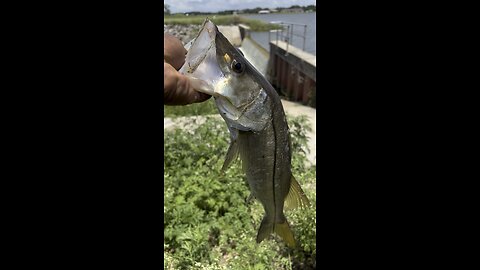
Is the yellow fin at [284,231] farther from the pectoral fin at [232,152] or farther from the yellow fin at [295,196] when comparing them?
the pectoral fin at [232,152]

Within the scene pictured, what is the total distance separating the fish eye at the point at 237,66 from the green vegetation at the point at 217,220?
6.58ft

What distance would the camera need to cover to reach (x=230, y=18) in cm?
3475

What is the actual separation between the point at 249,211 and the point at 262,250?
79 cm

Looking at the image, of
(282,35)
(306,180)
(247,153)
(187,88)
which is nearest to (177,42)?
(187,88)

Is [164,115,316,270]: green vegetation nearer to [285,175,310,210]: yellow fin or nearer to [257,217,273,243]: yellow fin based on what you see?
[257,217,273,243]: yellow fin

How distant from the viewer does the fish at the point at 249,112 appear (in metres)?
1.89

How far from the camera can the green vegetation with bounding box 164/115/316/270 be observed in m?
3.79

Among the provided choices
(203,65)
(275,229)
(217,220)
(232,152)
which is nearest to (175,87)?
(203,65)

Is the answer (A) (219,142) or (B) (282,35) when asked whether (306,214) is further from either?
(B) (282,35)

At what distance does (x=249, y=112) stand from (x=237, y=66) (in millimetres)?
223

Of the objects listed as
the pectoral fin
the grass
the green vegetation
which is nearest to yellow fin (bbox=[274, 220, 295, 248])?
the pectoral fin

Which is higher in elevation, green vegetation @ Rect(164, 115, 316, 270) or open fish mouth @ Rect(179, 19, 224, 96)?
open fish mouth @ Rect(179, 19, 224, 96)

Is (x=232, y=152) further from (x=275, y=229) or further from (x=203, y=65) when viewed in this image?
(x=275, y=229)

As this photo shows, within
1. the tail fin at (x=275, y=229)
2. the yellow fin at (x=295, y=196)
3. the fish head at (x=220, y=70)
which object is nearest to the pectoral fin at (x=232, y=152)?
the fish head at (x=220, y=70)
